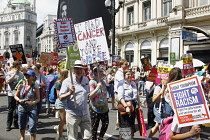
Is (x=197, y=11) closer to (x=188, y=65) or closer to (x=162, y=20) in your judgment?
(x=162, y=20)

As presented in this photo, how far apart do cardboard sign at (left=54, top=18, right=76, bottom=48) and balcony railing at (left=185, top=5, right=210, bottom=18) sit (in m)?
16.8

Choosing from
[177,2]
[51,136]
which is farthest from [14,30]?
[51,136]

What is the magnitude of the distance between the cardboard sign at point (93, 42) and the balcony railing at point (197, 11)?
1613 centimetres

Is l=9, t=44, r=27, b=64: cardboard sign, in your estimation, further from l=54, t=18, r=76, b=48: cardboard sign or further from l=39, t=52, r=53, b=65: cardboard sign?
l=54, t=18, r=76, b=48: cardboard sign

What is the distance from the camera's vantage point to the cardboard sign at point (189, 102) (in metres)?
2.48

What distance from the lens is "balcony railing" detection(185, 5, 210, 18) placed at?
62.9 feet

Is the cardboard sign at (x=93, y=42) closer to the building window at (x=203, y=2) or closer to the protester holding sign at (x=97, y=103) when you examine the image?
the protester holding sign at (x=97, y=103)

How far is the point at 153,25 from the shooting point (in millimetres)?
24609

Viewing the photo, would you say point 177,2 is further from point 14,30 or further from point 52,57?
point 14,30

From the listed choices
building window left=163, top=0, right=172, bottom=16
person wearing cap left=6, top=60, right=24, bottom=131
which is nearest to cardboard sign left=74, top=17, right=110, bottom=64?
person wearing cap left=6, top=60, right=24, bottom=131

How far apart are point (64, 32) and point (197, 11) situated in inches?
689

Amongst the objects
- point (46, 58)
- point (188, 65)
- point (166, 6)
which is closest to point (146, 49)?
point (166, 6)

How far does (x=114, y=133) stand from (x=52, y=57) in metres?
8.55

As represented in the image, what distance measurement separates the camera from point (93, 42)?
5.61m
